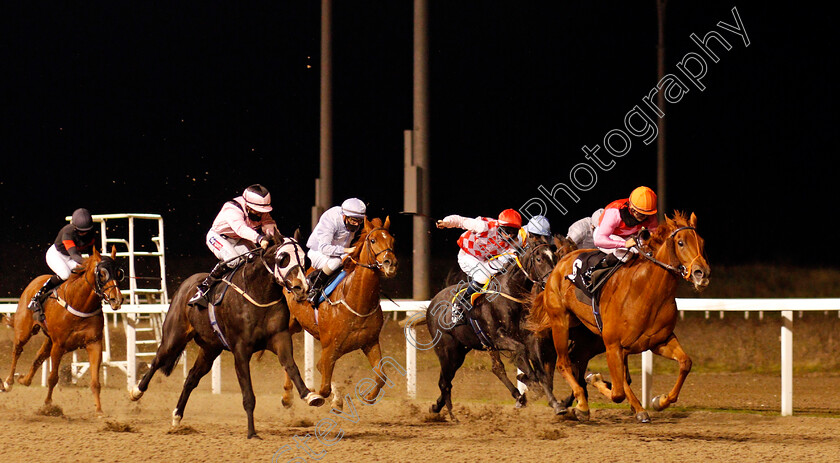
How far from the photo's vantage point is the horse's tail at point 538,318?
23.5 feet

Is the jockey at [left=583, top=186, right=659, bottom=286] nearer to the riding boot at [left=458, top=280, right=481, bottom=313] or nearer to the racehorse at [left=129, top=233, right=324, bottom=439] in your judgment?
the riding boot at [left=458, top=280, right=481, bottom=313]

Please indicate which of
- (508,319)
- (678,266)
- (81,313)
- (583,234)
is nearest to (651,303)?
(678,266)

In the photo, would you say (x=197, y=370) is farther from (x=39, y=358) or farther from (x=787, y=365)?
(x=787, y=365)

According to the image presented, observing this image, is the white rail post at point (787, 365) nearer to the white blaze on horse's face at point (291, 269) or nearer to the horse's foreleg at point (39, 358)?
the white blaze on horse's face at point (291, 269)

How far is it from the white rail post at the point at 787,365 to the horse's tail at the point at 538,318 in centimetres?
187

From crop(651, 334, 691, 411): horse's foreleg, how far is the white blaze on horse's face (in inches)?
92.7

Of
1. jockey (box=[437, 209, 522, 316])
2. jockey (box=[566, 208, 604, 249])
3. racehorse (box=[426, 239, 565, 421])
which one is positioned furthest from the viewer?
jockey (box=[566, 208, 604, 249])

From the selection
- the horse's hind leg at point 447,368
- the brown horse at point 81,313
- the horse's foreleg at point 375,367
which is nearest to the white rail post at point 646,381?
the horse's hind leg at point 447,368

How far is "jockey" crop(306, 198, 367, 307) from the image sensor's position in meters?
7.51

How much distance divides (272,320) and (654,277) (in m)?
2.54

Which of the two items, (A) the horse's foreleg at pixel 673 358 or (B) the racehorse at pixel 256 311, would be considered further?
(B) the racehorse at pixel 256 311

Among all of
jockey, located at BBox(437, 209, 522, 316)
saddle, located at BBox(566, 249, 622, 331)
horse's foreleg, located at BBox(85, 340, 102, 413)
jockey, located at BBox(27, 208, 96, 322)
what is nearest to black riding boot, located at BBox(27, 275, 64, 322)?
jockey, located at BBox(27, 208, 96, 322)

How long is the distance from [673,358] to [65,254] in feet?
17.8

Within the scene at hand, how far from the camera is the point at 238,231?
22.8ft
